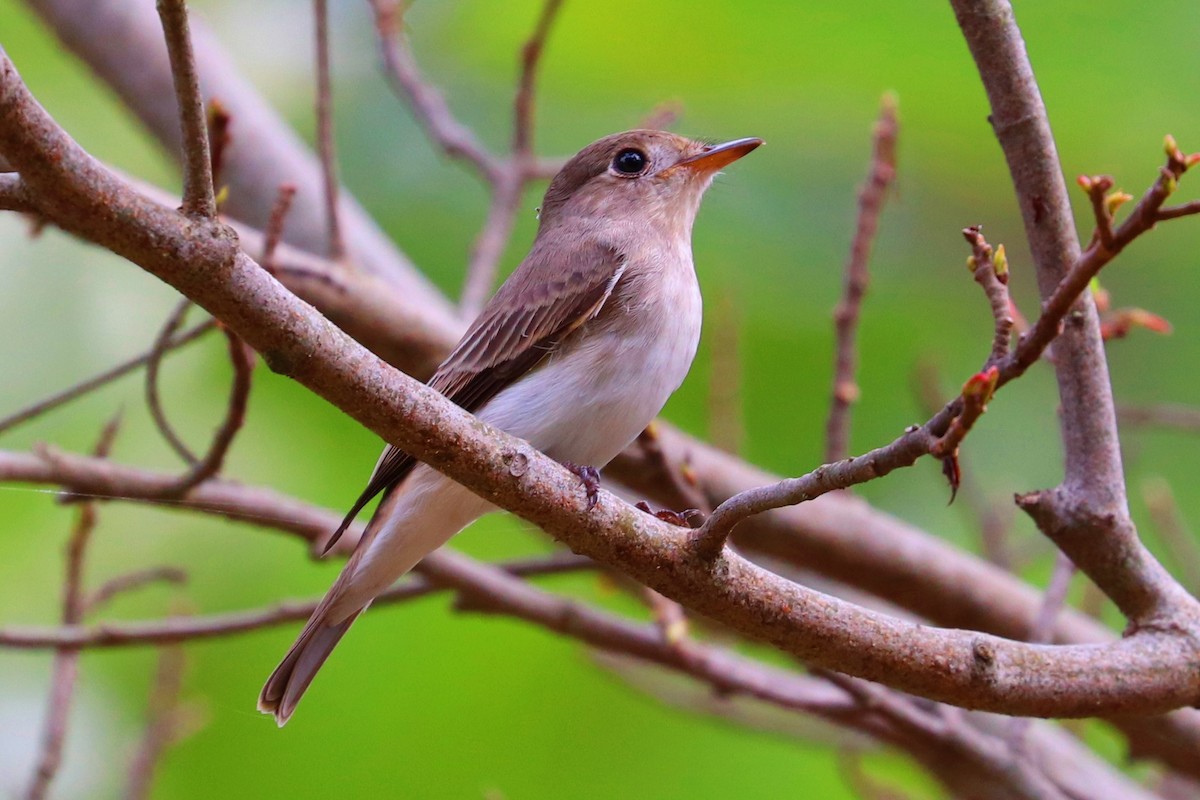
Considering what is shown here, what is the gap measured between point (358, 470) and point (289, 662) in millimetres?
1248

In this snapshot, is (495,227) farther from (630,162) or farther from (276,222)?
(276,222)

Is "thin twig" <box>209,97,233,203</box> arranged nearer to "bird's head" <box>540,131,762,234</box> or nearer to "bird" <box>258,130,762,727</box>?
"bird" <box>258,130,762,727</box>

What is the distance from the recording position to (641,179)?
3.35 metres

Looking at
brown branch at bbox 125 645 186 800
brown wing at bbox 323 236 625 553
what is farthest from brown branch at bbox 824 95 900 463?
brown branch at bbox 125 645 186 800

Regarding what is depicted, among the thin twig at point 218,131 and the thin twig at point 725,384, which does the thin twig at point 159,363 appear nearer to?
the thin twig at point 218,131

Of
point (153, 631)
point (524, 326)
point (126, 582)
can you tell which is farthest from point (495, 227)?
point (153, 631)

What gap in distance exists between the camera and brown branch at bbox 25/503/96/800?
289 cm

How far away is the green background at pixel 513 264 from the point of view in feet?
12.2

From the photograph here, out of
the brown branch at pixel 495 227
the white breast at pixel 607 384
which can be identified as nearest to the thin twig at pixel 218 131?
the white breast at pixel 607 384

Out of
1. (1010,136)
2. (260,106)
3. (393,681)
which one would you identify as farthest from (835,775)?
(260,106)

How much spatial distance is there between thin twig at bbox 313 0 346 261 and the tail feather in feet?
3.21

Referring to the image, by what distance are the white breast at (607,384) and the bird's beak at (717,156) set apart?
51 cm

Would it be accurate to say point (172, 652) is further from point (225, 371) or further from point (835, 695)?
point (835, 695)

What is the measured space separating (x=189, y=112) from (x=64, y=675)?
1.93 meters
